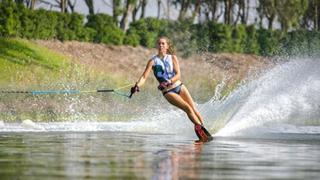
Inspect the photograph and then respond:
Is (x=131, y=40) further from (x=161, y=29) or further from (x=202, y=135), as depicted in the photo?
(x=202, y=135)

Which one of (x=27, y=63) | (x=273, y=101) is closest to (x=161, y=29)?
(x=27, y=63)

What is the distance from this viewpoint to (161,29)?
194 ft

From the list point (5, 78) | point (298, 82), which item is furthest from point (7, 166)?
point (5, 78)

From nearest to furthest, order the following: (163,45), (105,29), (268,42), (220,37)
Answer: (163,45) → (105,29) → (220,37) → (268,42)

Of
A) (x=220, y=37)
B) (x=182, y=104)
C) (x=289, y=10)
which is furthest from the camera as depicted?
(x=289, y=10)

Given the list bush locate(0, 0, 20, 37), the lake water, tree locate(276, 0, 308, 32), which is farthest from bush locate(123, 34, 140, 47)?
the lake water

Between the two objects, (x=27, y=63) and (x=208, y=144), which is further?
(x=27, y=63)

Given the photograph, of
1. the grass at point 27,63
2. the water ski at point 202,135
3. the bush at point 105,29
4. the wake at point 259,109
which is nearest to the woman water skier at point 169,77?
the water ski at point 202,135

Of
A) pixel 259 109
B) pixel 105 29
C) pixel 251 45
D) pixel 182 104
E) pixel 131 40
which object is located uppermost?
pixel 182 104

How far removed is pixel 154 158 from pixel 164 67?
5.33 metres

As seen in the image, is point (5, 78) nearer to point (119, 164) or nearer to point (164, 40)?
point (164, 40)

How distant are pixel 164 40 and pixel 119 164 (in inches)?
247

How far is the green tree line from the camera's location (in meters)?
48.8

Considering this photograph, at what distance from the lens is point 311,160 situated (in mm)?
12164
